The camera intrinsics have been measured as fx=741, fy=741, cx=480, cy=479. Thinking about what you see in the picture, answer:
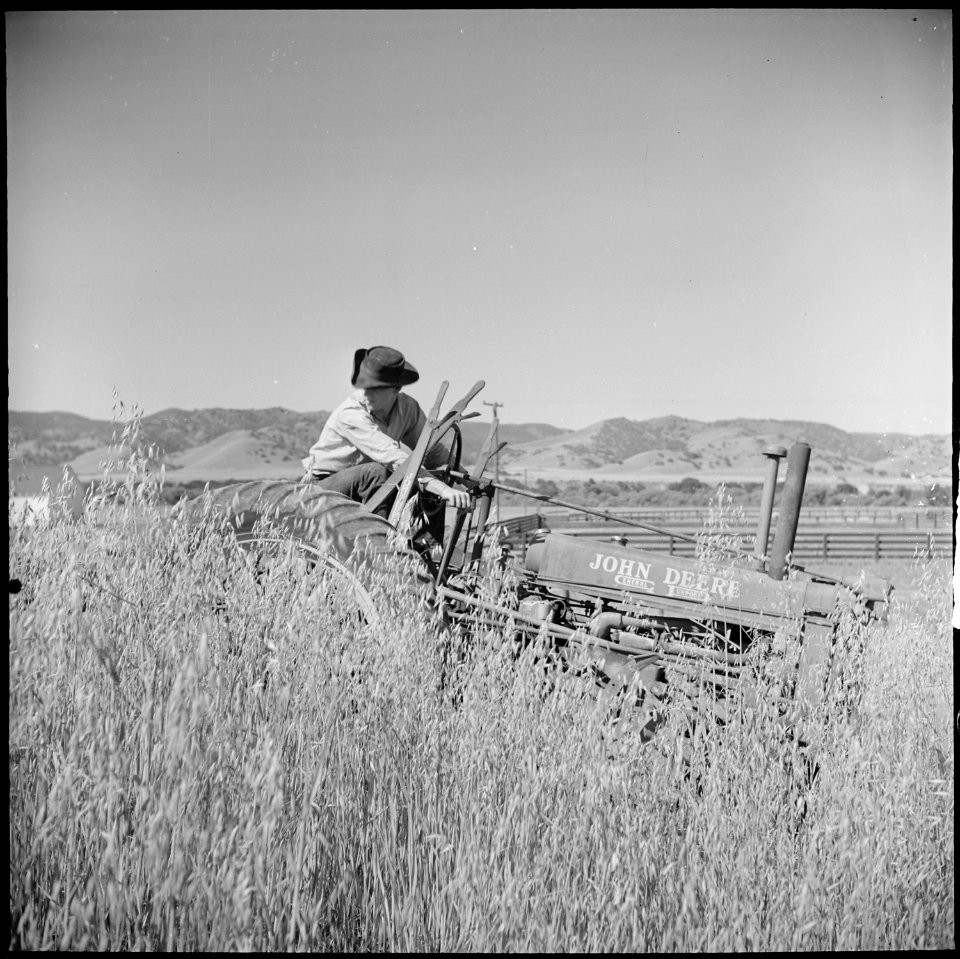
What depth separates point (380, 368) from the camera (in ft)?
10.7

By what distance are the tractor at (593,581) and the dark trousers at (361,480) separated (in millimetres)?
113

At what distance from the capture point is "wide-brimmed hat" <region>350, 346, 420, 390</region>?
10.5 ft

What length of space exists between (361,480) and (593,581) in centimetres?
119

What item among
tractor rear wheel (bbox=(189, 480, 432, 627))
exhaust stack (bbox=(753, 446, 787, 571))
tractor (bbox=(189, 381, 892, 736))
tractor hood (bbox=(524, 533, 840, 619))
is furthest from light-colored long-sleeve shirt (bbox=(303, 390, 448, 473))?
exhaust stack (bbox=(753, 446, 787, 571))

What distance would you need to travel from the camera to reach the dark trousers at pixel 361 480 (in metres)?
3.48

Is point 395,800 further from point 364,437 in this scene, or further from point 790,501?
point 790,501

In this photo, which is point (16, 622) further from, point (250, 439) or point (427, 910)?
point (250, 439)

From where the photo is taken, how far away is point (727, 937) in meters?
1.75

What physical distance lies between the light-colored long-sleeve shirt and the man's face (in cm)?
3

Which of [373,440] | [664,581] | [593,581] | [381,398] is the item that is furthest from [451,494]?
[664,581]

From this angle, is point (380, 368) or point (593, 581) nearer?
point (380, 368)

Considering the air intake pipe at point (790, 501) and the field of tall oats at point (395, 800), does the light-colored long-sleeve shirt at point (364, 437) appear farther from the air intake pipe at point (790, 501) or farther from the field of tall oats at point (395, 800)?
the air intake pipe at point (790, 501)

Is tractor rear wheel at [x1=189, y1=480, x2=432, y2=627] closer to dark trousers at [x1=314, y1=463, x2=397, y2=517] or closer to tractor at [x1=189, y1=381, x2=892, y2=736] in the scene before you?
tractor at [x1=189, y1=381, x2=892, y2=736]

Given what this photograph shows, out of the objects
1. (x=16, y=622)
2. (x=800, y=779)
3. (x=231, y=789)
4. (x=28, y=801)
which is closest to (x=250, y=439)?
(x=16, y=622)
